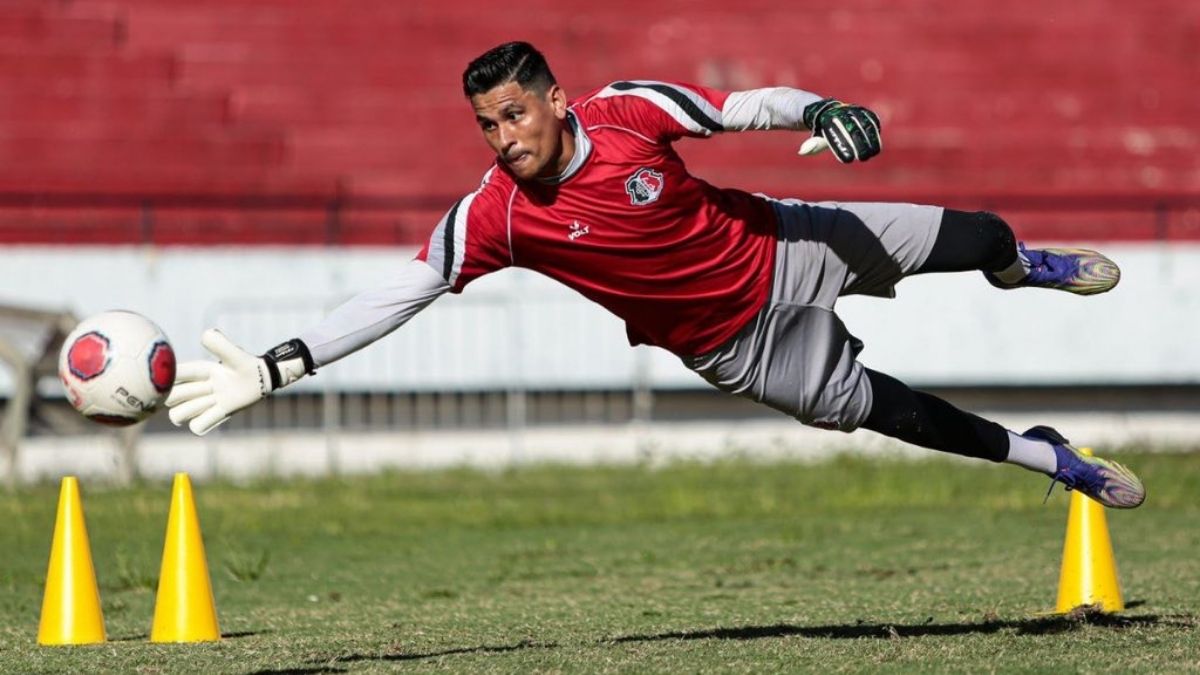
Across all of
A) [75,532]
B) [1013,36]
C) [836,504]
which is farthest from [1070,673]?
[1013,36]

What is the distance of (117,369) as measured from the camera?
5762 millimetres

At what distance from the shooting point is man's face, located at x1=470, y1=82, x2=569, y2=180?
6.03m

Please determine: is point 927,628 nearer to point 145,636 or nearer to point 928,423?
point 928,423

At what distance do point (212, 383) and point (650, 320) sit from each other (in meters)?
1.60

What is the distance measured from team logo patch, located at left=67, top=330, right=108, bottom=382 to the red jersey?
45.7 inches

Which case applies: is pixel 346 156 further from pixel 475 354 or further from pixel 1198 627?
pixel 1198 627

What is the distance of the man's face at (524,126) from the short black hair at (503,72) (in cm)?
2

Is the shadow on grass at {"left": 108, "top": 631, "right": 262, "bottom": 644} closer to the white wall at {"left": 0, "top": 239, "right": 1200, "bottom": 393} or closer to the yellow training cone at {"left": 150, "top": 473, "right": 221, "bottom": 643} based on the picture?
the yellow training cone at {"left": 150, "top": 473, "right": 221, "bottom": 643}

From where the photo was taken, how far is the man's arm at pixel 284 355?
19.3ft

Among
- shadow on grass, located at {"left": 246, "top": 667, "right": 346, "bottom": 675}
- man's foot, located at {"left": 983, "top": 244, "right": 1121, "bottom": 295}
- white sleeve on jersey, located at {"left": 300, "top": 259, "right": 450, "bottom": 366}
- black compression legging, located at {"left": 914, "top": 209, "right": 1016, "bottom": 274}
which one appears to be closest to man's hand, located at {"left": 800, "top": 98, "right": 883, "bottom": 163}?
black compression legging, located at {"left": 914, "top": 209, "right": 1016, "bottom": 274}

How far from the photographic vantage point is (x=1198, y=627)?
6.57 metres

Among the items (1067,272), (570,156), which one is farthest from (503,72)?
(1067,272)

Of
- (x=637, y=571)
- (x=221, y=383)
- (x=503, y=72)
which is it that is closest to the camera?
(x=221, y=383)

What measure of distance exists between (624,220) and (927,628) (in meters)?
2.00
